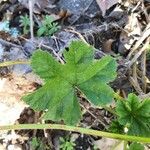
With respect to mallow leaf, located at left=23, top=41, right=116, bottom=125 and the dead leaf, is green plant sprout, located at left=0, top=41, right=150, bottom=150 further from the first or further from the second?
the dead leaf

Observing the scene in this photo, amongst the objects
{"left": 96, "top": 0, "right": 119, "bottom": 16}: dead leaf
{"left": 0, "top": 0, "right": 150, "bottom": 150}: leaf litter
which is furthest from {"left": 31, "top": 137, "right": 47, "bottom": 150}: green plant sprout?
{"left": 96, "top": 0, "right": 119, "bottom": 16}: dead leaf

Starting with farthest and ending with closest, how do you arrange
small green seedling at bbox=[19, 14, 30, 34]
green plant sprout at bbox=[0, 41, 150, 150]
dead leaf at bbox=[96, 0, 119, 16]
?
1. small green seedling at bbox=[19, 14, 30, 34]
2. dead leaf at bbox=[96, 0, 119, 16]
3. green plant sprout at bbox=[0, 41, 150, 150]

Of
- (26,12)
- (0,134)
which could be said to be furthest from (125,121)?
(26,12)

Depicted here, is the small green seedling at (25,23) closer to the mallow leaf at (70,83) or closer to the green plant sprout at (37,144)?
the green plant sprout at (37,144)

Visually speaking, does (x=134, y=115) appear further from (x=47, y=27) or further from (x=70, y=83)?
(x=47, y=27)

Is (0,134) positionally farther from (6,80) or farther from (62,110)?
(62,110)

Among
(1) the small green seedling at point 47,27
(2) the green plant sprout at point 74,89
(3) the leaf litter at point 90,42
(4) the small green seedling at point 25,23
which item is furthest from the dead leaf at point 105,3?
(2) the green plant sprout at point 74,89

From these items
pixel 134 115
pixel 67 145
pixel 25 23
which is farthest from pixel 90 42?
pixel 134 115
